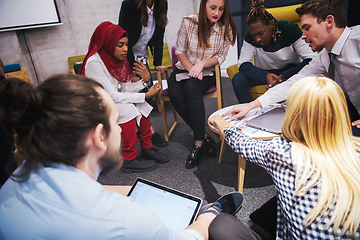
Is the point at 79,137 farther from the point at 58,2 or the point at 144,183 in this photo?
the point at 58,2

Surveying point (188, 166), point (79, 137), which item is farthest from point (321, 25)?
point (79, 137)

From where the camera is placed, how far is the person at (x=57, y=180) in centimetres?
46

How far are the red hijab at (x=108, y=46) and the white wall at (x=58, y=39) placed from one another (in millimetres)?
2840

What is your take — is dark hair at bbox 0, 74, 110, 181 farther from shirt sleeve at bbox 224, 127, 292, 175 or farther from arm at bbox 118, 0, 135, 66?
arm at bbox 118, 0, 135, 66

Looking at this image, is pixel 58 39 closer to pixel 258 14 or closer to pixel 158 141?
pixel 158 141

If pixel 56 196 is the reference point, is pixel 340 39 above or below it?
above

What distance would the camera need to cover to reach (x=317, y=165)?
0.64 meters

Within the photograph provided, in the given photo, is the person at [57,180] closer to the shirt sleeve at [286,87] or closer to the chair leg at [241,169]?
the chair leg at [241,169]

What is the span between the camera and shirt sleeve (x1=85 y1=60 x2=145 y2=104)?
161 centimetres

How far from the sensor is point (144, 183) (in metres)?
1.00

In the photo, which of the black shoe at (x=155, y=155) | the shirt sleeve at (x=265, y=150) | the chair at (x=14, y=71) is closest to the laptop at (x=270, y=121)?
the shirt sleeve at (x=265, y=150)

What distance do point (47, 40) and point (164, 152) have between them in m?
3.32

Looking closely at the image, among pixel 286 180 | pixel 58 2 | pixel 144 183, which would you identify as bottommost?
pixel 144 183

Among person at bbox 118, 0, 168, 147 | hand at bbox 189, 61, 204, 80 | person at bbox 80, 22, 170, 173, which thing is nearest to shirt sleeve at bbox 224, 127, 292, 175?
person at bbox 80, 22, 170, 173
